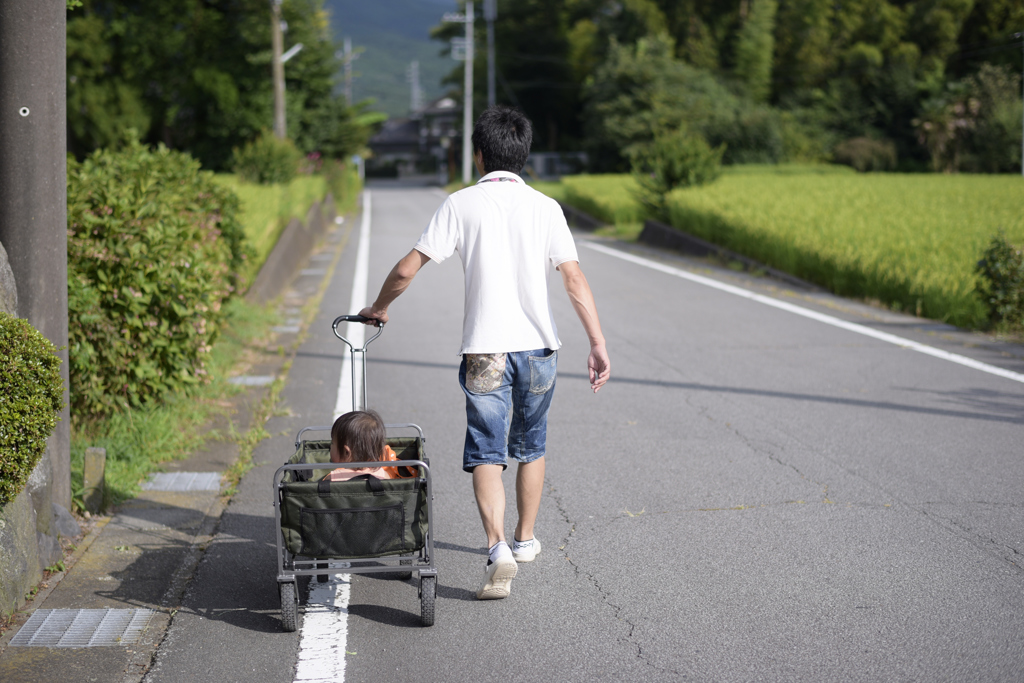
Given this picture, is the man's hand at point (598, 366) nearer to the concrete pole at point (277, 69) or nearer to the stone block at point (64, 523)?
the stone block at point (64, 523)

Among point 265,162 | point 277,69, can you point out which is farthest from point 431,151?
point 265,162

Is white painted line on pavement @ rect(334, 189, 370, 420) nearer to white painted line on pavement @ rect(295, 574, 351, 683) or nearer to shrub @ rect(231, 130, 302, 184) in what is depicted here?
white painted line on pavement @ rect(295, 574, 351, 683)

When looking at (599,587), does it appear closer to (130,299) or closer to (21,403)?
(21,403)

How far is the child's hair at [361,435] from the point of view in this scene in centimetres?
349

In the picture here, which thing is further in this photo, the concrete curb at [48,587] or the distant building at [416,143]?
the distant building at [416,143]

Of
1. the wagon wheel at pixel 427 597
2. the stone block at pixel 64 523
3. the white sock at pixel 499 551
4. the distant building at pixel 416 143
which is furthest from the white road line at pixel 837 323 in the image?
the distant building at pixel 416 143

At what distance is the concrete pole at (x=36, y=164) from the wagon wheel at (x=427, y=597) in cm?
168

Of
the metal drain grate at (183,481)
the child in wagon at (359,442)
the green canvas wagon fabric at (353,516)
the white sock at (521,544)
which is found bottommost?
the metal drain grate at (183,481)

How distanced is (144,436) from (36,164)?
6.37 feet

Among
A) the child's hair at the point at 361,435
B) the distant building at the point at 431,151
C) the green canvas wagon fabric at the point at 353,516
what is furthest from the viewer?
the distant building at the point at 431,151

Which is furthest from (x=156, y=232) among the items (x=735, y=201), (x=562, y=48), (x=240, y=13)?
(x=562, y=48)

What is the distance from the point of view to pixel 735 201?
18.2 metres

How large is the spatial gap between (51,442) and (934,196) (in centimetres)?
2076

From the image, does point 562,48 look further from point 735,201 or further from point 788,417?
point 788,417
